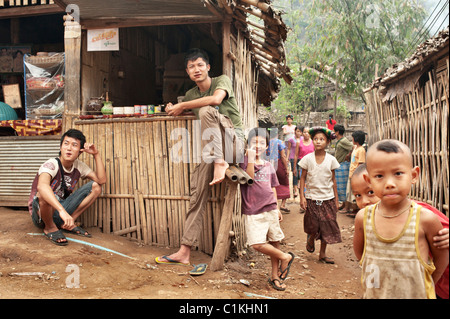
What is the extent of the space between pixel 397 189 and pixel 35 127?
516 centimetres

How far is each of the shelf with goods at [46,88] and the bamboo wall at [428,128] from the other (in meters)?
5.30

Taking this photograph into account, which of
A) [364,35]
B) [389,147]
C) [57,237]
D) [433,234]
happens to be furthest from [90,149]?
[364,35]

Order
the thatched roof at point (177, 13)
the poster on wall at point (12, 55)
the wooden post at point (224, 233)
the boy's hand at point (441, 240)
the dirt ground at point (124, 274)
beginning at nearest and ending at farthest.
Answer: the boy's hand at point (441, 240), the dirt ground at point (124, 274), the wooden post at point (224, 233), the thatched roof at point (177, 13), the poster on wall at point (12, 55)

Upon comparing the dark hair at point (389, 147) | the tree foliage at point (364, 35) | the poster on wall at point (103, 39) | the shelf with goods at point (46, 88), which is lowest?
the dark hair at point (389, 147)

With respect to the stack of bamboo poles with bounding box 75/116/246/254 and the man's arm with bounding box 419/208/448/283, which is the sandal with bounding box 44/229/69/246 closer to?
the stack of bamboo poles with bounding box 75/116/246/254

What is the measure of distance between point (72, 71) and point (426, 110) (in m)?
5.19

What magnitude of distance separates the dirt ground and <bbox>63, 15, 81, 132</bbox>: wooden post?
60.2 inches

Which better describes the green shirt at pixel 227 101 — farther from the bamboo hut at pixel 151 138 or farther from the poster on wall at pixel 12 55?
the poster on wall at pixel 12 55

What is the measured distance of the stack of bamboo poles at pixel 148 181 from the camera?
15.1ft

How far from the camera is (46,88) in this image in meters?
5.64

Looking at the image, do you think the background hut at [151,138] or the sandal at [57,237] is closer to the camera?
the sandal at [57,237]

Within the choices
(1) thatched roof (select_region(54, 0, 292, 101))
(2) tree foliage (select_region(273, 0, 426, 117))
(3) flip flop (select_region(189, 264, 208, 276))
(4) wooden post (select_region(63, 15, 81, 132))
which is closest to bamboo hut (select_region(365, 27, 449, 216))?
(1) thatched roof (select_region(54, 0, 292, 101))

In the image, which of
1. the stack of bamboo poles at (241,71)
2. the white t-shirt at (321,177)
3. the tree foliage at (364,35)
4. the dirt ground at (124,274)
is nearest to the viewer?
the dirt ground at (124,274)

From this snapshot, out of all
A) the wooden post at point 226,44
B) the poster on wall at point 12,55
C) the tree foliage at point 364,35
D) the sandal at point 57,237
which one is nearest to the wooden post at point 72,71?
the sandal at point 57,237
